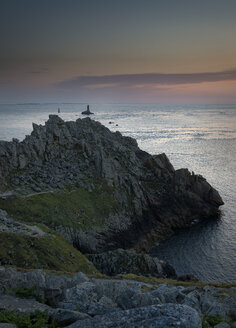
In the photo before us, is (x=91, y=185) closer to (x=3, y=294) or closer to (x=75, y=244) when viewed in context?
(x=75, y=244)

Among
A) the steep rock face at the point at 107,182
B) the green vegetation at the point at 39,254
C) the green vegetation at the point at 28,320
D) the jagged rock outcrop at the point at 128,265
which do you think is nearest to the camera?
the green vegetation at the point at 28,320

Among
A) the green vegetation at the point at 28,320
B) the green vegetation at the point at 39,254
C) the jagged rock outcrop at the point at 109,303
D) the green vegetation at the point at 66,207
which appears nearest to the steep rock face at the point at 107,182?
the green vegetation at the point at 66,207

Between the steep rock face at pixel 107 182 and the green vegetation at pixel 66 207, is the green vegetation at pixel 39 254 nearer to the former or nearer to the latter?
the green vegetation at pixel 66 207

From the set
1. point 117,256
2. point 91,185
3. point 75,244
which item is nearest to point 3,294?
point 117,256

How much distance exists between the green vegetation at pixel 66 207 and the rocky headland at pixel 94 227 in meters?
0.25


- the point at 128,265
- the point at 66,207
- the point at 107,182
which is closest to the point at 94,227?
the point at 66,207

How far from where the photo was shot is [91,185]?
260ft

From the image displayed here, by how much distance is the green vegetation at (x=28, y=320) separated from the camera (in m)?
17.2

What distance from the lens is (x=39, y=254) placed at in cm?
4653

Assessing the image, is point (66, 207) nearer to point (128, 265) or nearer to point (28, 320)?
point (128, 265)

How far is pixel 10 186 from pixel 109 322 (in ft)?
A: 203

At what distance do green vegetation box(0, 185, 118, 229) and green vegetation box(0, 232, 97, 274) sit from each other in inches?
565

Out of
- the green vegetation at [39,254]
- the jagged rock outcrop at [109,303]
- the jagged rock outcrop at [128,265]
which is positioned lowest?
the jagged rock outcrop at [128,265]

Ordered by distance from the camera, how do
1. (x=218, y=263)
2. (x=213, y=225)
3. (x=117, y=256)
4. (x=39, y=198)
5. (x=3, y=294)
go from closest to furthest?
(x=3, y=294) → (x=117, y=256) → (x=218, y=263) → (x=39, y=198) → (x=213, y=225)
